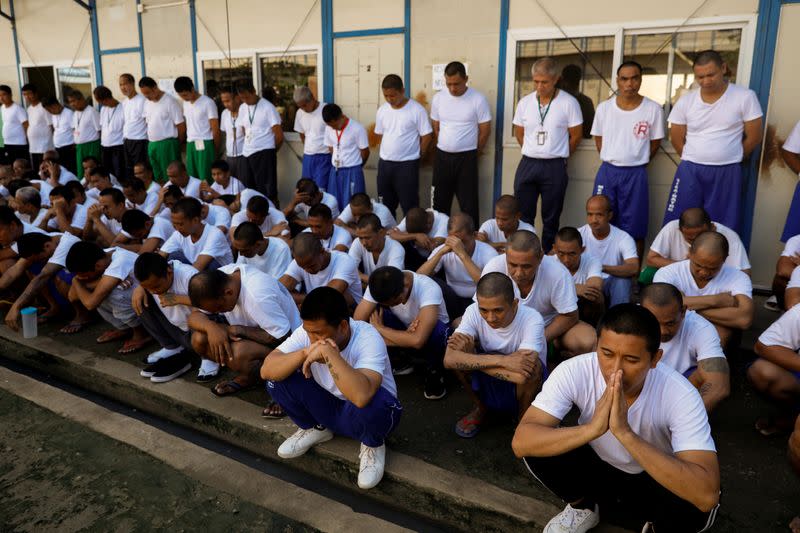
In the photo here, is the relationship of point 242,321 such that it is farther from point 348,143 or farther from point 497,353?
point 348,143

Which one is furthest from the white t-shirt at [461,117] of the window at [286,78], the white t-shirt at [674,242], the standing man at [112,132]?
the standing man at [112,132]

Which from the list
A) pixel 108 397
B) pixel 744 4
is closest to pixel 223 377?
pixel 108 397

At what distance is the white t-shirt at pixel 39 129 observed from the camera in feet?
32.7

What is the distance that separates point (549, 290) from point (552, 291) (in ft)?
0.07

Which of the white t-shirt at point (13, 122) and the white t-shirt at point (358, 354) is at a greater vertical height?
the white t-shirt at point (13, 122)

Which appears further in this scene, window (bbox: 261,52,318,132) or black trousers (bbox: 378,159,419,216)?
window (bbox: 261,52,318,132)

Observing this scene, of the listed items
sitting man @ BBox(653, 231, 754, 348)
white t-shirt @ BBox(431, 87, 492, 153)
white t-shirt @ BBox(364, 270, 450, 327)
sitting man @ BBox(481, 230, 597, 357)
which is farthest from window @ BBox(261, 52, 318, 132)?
sitting man @ BBox(653, 231, 754, 348)

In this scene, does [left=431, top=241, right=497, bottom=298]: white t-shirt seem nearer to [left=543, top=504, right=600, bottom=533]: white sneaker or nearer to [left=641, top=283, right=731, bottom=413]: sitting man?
[left=641, top=283, right=731, bottom=413]: sitting man

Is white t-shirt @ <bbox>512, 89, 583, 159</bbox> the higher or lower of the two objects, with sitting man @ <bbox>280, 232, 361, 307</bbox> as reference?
higher

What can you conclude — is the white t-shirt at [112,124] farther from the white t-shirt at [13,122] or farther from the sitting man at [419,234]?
the sitting man at [419,234]

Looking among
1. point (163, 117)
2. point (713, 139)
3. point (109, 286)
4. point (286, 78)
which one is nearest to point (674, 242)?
point (713, 139)

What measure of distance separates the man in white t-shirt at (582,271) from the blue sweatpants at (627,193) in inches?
58.4

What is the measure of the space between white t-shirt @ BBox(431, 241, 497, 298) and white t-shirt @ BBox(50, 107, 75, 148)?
7787mm

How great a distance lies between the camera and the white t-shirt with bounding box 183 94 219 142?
8.39m
